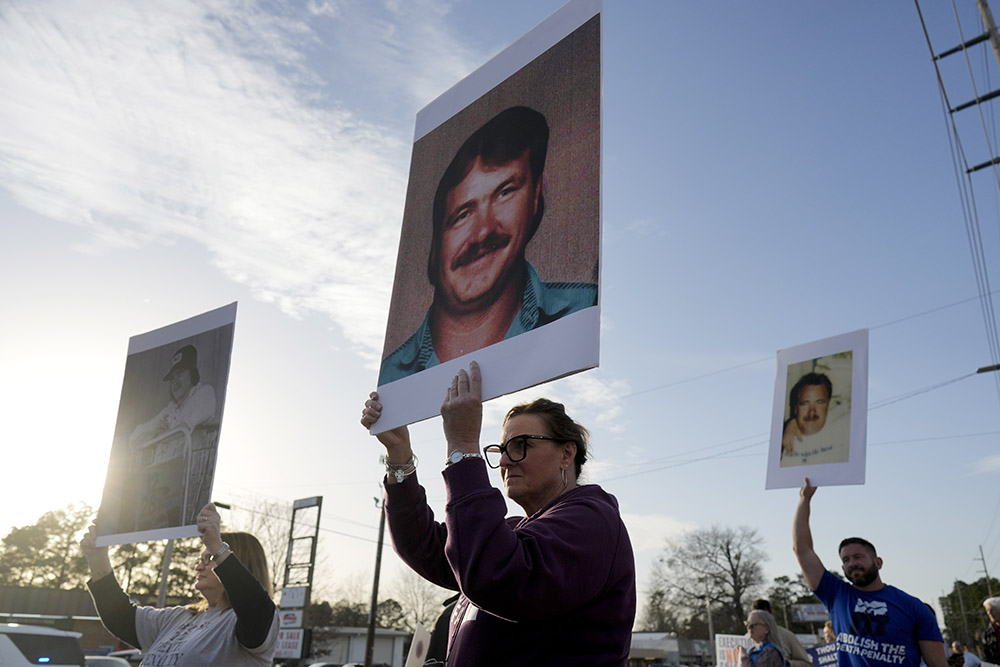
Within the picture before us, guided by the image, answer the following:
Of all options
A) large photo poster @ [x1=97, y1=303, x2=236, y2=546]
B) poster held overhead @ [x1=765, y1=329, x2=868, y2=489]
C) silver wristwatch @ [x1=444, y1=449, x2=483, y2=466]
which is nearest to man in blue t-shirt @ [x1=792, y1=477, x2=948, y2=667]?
poster held overhead @ [x1=765, y1=329, x2=868, y2=489]

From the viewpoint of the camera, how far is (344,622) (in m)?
58.1

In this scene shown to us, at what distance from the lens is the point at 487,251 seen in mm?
2383

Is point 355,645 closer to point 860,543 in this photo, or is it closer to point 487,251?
point 860,543

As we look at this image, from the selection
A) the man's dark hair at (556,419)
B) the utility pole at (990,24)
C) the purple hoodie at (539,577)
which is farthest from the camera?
the utility pole at (990,24)

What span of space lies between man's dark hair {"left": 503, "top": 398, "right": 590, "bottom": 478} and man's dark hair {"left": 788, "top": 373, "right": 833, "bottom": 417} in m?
3.13

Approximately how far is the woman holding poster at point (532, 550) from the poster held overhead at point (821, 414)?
9.48ft

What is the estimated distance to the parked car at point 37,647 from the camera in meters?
6.43

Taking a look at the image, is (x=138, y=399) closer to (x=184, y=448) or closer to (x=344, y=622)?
(x=184, y=448)

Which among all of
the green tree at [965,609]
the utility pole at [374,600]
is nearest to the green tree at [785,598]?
the green tree at [965,609]

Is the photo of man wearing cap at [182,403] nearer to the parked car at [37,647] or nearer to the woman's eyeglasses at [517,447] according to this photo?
the woman's eyeglasses at [517,447]

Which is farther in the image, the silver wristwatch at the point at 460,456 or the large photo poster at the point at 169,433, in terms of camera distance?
the large photo poster at the point at 169,433

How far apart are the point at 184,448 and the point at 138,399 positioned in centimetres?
71

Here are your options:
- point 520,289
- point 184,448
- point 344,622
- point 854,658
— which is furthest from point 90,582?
point 344,622

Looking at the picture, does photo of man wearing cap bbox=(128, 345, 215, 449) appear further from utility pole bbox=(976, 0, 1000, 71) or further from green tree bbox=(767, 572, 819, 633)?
green tree bbox=(767, 572, 819, 633)
